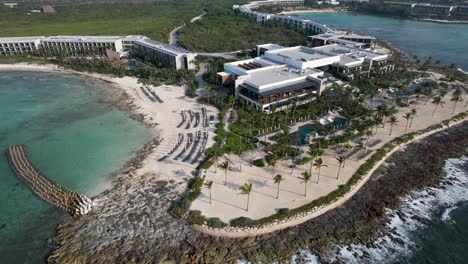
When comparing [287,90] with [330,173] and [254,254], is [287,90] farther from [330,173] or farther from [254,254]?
[254,254]

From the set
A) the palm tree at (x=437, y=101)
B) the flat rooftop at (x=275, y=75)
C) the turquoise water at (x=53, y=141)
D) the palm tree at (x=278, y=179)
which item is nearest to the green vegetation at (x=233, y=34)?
the flat rooftop at (x=275, y=75)

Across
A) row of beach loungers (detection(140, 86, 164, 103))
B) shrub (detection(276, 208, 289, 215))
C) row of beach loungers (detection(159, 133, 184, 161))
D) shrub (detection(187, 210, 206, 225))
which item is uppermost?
row of beach loungers (detection(140, 86, 164, 103))

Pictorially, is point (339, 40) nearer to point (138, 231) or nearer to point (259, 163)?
point (259, 163)

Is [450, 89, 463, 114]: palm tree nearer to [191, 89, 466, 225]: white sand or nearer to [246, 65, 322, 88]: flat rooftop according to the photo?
[191, 89, 466, 225]: white sand

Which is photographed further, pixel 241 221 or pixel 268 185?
pixel 268 185

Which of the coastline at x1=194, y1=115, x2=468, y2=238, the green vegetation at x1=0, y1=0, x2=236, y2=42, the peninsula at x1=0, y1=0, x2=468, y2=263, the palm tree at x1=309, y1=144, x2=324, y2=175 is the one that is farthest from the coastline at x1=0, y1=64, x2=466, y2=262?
the green vegetation at x1=0, y1=0, x2=236, y2=42

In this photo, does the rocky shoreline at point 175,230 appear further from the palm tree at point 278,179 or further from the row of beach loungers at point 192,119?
the row of beach loungers at point 192,119

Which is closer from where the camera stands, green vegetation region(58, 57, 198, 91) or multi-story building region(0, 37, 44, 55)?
green vegetation region(58, 57, 198, 91)

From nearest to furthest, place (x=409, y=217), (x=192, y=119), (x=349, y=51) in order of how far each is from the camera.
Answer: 1. (x=409, y=217)
2. (x=192, y=119)
3. (x=349, y=51)

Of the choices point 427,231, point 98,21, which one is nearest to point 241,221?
point 427,231
